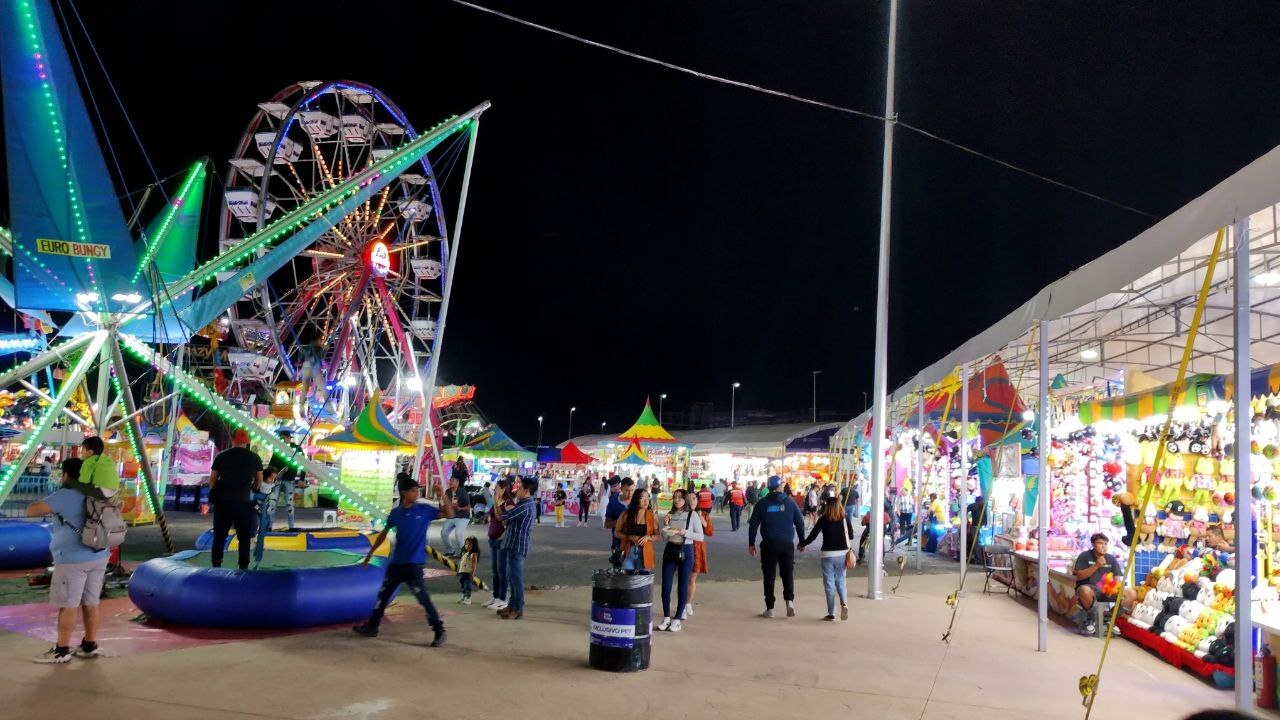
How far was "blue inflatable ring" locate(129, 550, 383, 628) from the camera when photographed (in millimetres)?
8258

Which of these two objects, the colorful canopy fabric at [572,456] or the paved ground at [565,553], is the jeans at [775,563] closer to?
the paved ground at [565,553]

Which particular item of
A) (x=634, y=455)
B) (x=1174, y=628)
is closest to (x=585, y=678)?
(x=1174, y=628)

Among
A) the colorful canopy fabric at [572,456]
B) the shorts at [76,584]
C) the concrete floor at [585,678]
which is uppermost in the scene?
the colorful canopy fabric at [572,456]

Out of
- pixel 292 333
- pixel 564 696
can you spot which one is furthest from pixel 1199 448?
pixel 292 333

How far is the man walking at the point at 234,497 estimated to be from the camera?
9.99 metres

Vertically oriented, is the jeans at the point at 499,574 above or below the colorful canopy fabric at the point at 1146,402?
below

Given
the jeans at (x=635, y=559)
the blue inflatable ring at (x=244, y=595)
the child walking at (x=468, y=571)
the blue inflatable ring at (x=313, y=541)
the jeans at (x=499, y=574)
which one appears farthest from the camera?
the blue inflatable ring at (x=313, y=541)

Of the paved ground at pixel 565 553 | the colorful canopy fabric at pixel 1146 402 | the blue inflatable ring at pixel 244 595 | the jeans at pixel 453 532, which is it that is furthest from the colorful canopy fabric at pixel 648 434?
the blue inflatable ring at pixel 244 595

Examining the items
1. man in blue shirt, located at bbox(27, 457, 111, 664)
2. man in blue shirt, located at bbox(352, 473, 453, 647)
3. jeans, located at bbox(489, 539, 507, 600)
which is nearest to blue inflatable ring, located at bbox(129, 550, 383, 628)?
man in blue shirt, located at bbox(352, 473, 453, 647)

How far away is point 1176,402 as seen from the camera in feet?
21.5

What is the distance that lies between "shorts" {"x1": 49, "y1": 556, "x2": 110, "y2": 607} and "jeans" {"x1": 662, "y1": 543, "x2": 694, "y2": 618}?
16.7 feet

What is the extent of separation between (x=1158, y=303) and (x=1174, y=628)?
5468 mm

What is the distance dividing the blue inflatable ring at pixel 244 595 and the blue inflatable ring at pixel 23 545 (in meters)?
4.33

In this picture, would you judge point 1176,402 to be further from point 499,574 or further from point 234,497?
point 234,497
